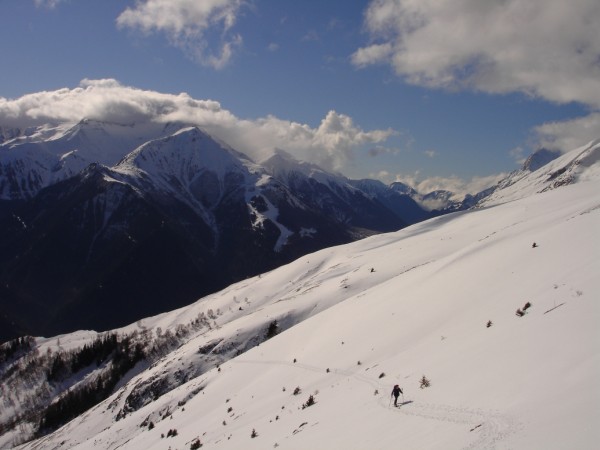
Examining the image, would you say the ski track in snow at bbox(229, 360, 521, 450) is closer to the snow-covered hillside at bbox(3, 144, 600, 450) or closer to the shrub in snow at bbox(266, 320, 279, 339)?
the snow-covered hillside at bbox(3, 144, 600, 450)

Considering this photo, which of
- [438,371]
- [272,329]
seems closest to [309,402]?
[438,371]

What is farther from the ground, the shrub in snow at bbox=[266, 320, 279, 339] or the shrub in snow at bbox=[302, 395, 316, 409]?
the shrub in snow at bbox=[302, 395, 316, 409]

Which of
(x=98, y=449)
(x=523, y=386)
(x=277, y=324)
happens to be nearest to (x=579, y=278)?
(x=523, y=386)

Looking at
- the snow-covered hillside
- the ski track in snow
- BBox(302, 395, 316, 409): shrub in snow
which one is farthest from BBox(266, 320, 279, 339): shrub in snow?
the ski track in snow

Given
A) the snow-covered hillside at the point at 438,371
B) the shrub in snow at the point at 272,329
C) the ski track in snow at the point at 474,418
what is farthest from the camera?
the shrub in snow at the point at 272,329

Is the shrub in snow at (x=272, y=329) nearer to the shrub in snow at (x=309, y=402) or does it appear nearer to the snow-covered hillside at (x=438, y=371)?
the snow-covered hillside at (x=438, y=371)

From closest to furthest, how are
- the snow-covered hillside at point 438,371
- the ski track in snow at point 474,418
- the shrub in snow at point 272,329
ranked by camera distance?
the ski track in snow at point 474,418, the snow-covered hillside at point 438,371, the shrub in snow at point 272,329

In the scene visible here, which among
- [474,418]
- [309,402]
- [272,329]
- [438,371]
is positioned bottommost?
[272,329]

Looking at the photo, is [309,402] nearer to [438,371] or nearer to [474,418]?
[438,371]

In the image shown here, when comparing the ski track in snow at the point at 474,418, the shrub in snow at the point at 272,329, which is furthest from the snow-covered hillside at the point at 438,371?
the shrub in snow at the point at 272,329

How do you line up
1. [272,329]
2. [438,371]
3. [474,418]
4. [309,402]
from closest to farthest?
1. [474,418]
2. [438,371]
3. [309,402]
4. [272,329]

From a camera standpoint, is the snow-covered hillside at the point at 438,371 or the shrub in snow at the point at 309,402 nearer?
the snow-covered hillside at the point at 438,371

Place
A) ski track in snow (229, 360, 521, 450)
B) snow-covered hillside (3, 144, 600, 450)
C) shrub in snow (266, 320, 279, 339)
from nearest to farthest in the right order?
ski track in snow (229, 360, 521, 450)
snow-covered hillside (3, 144, 600, 450)
shrub in snow (266, 320, 279, 339)

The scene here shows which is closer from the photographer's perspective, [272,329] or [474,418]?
[474,418]
